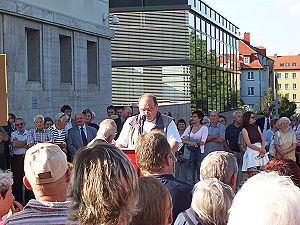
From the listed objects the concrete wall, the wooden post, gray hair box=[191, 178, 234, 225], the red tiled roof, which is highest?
the red tiled roof

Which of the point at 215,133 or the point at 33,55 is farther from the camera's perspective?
the point at 33,55

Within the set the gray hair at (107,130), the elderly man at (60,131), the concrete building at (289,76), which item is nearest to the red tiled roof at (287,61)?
the concrete building at (289,76)

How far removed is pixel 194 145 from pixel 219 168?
26.5 feet

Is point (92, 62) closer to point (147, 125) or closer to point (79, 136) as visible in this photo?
point (79, 136)

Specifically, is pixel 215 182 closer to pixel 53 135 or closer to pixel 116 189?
pixel 116 189

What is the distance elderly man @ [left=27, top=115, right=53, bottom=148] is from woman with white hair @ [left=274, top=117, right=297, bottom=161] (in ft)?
16.9

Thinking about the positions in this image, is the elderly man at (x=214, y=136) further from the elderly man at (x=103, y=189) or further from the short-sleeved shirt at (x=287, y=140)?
the elderly man at (x=103, y=189)

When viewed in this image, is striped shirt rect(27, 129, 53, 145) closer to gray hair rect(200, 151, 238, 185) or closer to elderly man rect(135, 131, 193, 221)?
elderly man rect(135, 131, 193, 221)

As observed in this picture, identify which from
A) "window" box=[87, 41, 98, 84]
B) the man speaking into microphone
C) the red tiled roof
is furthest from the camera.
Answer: the red tiled roof

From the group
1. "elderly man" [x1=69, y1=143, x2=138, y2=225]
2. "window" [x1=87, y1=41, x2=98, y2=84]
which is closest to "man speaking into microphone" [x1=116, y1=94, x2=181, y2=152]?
"elderly man" [x1=69, y1=143, x2=138, y2=225]

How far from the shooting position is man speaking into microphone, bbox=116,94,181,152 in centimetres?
850

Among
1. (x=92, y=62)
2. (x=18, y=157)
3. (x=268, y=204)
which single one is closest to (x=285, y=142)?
(x=18, y=157)

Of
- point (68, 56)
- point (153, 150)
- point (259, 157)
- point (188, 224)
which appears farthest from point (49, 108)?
point (188, 224)

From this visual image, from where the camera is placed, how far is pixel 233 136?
13805mm
